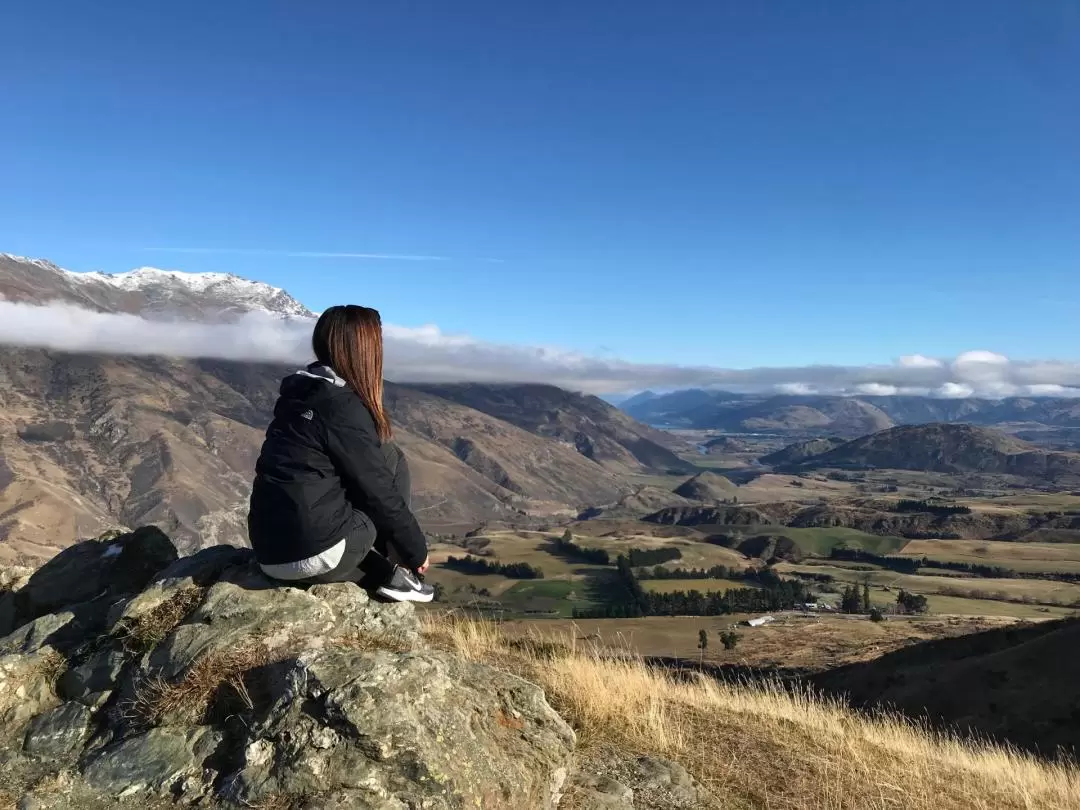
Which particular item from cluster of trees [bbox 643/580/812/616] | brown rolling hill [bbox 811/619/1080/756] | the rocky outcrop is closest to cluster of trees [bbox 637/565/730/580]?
cluster of trees [bbox 643/580/812/616]

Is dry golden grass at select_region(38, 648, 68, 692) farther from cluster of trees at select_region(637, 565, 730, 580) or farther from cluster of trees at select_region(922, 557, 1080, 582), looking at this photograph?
cluster of trees at select_region(922, 557, 1080, 582)

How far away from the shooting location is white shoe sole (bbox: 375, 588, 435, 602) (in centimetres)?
803

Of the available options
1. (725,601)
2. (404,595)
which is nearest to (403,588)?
(404,595)

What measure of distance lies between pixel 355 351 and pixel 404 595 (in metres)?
3.01

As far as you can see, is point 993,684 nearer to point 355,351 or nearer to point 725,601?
point 355,351

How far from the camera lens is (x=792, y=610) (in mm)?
133500

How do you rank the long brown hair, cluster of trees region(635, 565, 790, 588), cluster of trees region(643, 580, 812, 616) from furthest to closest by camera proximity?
cluster of trees region(635, 565, 790, 588) < cluster of trees region(643, 580, 812, 616) < the long brown hair

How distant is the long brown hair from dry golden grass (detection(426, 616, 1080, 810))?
4.44 m

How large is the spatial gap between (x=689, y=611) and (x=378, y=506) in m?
142

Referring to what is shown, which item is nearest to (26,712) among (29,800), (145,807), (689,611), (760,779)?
(29,800)

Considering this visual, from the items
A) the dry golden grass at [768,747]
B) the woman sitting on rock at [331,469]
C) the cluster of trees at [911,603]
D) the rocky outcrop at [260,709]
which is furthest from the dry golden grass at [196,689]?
the cluster of trees at [911,603]

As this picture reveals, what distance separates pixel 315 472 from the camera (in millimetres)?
6875

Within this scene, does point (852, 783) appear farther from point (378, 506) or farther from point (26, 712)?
point (26, 712)

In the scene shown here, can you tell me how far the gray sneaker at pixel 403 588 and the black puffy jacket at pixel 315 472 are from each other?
1184mm
